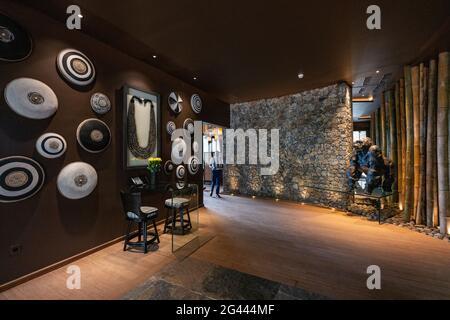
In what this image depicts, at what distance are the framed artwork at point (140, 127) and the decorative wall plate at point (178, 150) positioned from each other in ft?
1.32

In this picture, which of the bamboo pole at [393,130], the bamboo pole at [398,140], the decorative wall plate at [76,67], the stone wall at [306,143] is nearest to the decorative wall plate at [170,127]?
the decorative wall plate at [76,67]

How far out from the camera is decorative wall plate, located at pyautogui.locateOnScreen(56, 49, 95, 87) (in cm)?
238

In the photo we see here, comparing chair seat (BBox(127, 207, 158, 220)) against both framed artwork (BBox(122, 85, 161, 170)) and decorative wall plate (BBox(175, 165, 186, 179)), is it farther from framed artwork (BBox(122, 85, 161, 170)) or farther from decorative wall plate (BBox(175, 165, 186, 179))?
decorative wall plate (BBox(175, 165, 186, 179))

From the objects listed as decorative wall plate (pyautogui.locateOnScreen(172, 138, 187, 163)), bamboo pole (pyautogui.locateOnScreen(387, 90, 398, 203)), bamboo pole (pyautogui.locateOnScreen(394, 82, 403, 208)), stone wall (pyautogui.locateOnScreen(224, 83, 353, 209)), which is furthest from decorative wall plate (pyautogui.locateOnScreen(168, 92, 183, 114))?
bamboo pole (pyautogui.locateOnScreen(387, 90, 398, 203))

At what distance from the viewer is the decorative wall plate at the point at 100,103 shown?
2.70 m

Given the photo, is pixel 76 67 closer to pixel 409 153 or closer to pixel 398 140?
pixel 409 153

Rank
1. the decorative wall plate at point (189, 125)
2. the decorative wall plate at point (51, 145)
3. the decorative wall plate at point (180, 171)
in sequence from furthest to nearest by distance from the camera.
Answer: the decorative wall plate at point (189, 125), the decorative wall plate at point (180, 171), the decorative wall plate at point (51, 145)

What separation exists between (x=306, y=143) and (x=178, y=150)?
3.62m

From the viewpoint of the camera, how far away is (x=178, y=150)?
419cm

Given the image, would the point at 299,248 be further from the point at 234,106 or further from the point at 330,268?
the point at 234,106

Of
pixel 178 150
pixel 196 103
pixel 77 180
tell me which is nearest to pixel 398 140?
pixel 196 103

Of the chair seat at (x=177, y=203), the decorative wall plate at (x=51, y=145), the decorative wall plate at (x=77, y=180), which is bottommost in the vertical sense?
the chair seat at (x=177, y=203)

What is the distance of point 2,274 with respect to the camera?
1.95 m

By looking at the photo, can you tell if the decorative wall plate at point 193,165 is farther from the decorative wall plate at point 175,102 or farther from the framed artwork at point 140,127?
the decorative wall plate at point 175,102
